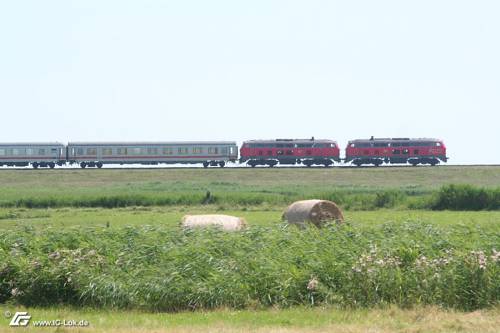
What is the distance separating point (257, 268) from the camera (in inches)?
647

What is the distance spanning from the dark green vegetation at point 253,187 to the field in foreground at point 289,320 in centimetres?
3362

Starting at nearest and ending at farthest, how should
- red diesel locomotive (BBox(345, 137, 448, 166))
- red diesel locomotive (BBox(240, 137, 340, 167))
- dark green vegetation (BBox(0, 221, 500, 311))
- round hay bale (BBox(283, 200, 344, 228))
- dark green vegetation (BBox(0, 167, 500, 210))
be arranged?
dark green vegetation (BBox(0, 221, 500, 311)) → round hay bale (BBox(283, 200, 344, 228)) → dark green vegetation (BBox(0, 167, 500, 210)) → red diesel locomotive (BBox(345, 137, 448, 166)) → red diesel locomotive (BBox(240, 137, 340, 167))

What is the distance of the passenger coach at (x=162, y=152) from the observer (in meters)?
88.8

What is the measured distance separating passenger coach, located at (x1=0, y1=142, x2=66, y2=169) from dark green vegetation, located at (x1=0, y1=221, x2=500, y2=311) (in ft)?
241

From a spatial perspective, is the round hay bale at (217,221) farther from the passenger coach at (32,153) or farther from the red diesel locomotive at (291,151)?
the passenger coach at (32,153)

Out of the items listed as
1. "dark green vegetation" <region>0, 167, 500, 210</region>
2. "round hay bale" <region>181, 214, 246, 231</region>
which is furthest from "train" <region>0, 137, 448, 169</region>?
"round hay bale" <region>181, 214, 246, 231</region>

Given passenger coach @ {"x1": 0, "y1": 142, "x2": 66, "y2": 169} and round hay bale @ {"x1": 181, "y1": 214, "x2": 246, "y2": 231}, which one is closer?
round hay bale @ {"x1": 181, "y1": 214, "x2": 246, "y2": 231}

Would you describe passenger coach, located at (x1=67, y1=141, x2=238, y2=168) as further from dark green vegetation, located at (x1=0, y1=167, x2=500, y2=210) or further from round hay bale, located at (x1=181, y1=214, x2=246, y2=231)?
round hay bale, located at (x1=181, y1=214, x2=246, y2=231)

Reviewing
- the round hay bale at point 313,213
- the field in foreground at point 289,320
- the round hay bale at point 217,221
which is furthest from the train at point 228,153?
the field in foreground at point 289,320

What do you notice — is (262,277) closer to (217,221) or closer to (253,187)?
(217,221)

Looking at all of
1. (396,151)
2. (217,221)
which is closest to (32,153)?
(396,151)

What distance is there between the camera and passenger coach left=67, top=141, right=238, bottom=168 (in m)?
88.8

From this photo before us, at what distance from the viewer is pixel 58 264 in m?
17.2

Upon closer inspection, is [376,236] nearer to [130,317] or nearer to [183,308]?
[183,308]
